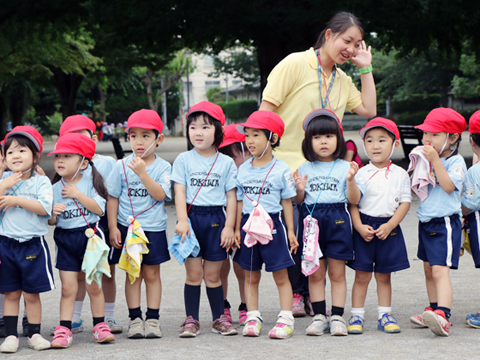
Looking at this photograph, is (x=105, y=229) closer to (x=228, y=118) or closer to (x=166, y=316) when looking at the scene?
(x=166, y=316)

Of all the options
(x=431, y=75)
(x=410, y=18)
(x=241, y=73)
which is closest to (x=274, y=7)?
(x=410, y=18)

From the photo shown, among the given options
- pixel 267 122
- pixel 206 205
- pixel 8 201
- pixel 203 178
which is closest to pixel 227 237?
pixel 206 205

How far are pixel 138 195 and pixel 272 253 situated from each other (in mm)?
1029

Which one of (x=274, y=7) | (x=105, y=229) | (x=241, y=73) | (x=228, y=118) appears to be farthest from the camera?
(x=228, y=118)

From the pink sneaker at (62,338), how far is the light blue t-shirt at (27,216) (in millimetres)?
646

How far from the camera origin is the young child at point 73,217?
4.21m

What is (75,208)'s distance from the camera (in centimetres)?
426

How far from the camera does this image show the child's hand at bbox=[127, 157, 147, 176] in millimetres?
4215

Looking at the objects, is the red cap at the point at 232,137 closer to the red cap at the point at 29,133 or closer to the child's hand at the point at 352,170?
the child's hand at the point at 352,170

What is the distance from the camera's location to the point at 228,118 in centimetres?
7112

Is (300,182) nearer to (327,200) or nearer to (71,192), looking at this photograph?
(327,200)

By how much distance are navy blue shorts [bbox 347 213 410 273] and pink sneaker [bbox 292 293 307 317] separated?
0.78 metres

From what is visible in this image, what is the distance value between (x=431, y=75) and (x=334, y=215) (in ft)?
157

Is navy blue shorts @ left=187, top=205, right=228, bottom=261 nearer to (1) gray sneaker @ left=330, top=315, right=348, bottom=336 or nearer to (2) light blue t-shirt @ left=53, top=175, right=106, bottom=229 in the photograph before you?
(2) light blue t-shirt @ left=53, top=175, right=106, bottom=229
